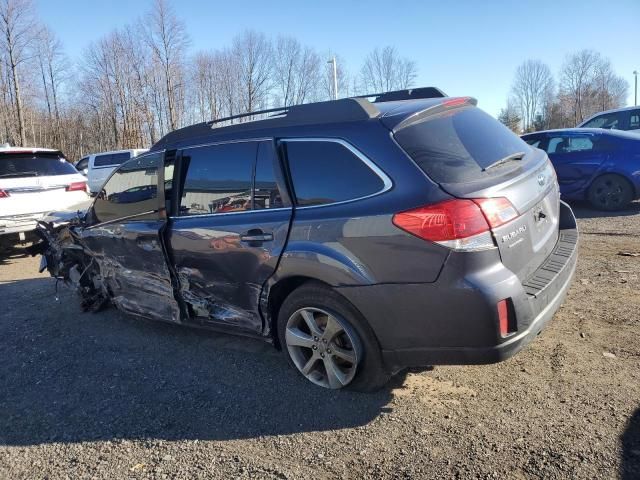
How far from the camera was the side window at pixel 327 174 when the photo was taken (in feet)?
9.69

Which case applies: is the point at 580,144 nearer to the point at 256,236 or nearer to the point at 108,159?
the point at 256,236

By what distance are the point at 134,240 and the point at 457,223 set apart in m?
2.94

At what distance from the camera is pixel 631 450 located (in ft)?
8.29

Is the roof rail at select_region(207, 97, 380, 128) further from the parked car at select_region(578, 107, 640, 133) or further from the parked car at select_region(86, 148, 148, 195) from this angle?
the parked car at select_region(86, 148, 148, 195)

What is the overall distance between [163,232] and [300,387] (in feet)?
5.58

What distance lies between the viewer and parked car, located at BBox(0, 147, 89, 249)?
800 cm

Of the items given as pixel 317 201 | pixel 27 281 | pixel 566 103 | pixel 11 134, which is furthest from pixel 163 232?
pixel 566 103

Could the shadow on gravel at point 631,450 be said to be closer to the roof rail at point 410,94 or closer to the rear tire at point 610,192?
the roof rail at point 410,94

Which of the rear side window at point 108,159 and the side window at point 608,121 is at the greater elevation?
the rear side window at point 108,159

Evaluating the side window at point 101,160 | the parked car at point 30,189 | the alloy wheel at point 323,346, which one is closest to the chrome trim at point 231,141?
the alloy wheel at point 323,346

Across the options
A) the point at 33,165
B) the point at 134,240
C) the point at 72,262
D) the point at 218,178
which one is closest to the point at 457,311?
the point at 218,178

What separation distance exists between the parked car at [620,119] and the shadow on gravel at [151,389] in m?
13.2

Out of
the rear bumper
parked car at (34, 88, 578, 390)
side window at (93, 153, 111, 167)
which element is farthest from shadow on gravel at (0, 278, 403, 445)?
side window at (93, 153, 111, 167)

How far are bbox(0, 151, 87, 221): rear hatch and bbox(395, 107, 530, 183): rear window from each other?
7424 mm
